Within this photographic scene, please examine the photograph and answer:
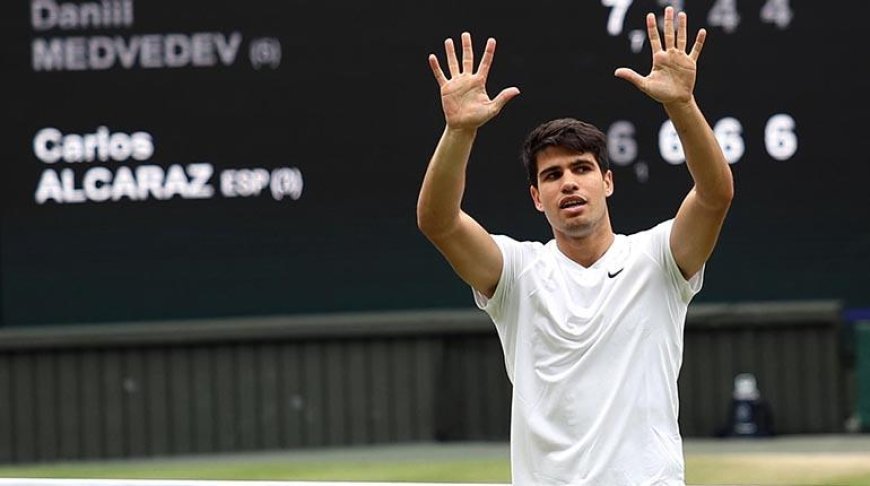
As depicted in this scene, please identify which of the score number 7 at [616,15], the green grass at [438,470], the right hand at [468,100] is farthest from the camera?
the score number 7 at [616,15]

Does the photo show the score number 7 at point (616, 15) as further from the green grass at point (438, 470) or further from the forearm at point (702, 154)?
the forearm at point (702, 154)

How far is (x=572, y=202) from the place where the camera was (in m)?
4.00

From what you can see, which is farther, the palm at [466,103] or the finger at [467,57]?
the finger at [467,57]

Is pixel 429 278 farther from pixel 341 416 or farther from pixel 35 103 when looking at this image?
pixel 35 103

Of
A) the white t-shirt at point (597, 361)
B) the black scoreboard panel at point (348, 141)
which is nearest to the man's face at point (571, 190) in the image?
the white t-shirt at point (597, 361)

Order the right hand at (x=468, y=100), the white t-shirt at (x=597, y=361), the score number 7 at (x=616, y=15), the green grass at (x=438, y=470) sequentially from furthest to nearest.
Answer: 1. the score number 7 at (x=616, y=15)
2. the green grass at (x=438, y=470)
3. the right hand at (x=468, y=100)
4. the white t-shirt at (x=597, y=361)

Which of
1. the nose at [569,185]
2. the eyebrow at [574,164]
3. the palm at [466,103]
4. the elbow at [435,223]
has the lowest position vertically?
the elbow at [435,223]

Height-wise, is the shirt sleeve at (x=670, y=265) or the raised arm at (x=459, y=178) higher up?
the raised arm at (x=459, y=178)

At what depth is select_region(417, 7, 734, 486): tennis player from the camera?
3896 millimetres

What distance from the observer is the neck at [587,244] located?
4086mm

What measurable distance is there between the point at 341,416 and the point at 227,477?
1.20 m

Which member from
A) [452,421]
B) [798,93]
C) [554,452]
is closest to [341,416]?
[452,421]

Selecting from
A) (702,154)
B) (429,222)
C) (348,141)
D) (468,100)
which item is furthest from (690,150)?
(348,141)

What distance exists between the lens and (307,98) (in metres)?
10.5
